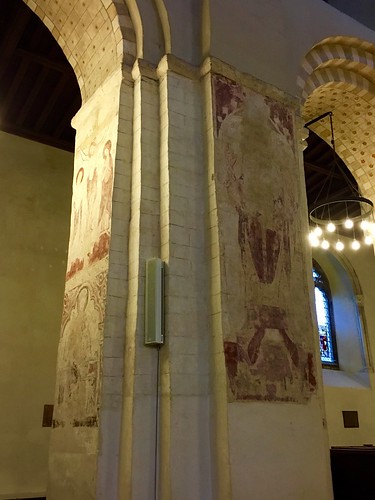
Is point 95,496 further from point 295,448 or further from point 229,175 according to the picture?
point 229,175

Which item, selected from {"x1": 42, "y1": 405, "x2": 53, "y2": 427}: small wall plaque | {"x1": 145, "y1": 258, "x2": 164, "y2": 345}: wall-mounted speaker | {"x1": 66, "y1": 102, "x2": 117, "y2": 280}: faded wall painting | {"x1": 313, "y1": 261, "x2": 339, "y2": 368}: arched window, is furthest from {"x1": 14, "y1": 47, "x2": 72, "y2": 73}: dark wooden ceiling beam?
{"x1": 313, "y1": 261, "x2": 339, "y2": 368}: arched window

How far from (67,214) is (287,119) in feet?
15.6

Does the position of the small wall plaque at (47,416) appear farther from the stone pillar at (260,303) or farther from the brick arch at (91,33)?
the brick arch at (91,33)

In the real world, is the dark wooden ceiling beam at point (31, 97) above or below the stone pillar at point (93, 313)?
above

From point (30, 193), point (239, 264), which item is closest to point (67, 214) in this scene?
point (30, 193)

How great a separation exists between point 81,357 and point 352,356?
9399 millimetres

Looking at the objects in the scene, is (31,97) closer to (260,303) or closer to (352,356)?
(260,303)

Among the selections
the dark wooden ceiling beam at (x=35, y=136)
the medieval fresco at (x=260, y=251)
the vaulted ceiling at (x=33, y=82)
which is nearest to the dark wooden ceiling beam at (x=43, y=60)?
the vaulted ceiling at (x=33, y=82)

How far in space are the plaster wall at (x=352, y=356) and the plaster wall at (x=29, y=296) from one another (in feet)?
19.4

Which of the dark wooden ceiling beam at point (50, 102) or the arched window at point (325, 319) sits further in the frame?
the arched window at point (325, 319)

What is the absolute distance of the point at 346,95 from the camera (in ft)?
25.2

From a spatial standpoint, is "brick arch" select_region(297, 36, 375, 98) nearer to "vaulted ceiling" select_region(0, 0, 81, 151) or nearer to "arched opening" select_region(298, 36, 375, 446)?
"arched opening" select_region(298, 36, 375, 446)

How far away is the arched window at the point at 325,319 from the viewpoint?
40.5ft

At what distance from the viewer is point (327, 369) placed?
12055 millimetres
